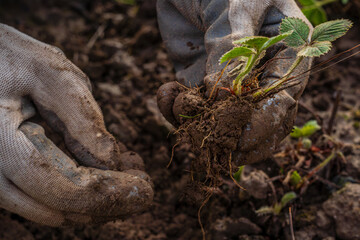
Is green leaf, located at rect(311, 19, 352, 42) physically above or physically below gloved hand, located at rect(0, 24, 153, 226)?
above

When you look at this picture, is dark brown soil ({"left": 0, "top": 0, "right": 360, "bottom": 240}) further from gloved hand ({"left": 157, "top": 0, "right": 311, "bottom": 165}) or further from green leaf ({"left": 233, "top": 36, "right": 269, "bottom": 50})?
green leaf ({"left": 233, "top": 36, "right": 269, "bottom": 50})

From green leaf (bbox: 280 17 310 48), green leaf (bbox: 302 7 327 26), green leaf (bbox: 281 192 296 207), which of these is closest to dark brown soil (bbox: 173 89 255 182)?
green leaf (bbox: 280 17 310 48)

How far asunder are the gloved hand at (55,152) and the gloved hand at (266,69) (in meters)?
0.30

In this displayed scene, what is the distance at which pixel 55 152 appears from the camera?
1177 millimetres

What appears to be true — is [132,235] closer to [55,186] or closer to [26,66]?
[55,186]

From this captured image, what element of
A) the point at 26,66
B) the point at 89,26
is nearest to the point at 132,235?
the point at 26,66

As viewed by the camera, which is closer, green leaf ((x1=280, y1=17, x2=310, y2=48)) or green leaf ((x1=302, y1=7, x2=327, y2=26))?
green leaf ((x1=280, y1=17, x2=310, y2=48))

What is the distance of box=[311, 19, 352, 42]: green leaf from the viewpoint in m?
1.09

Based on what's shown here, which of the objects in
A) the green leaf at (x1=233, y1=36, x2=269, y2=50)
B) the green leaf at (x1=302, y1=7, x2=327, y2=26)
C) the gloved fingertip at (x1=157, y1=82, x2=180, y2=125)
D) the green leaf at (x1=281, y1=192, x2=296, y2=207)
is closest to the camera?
the green leaf at (x1=233, y1=36, x2=269, y2=50)

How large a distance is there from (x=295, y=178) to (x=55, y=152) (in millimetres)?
1090

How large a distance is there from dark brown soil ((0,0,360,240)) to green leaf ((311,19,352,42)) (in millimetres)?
695

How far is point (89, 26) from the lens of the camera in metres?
2.84

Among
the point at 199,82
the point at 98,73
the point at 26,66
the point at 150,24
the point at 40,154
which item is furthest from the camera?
the point at 150,24

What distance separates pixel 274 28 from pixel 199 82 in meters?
0.38
